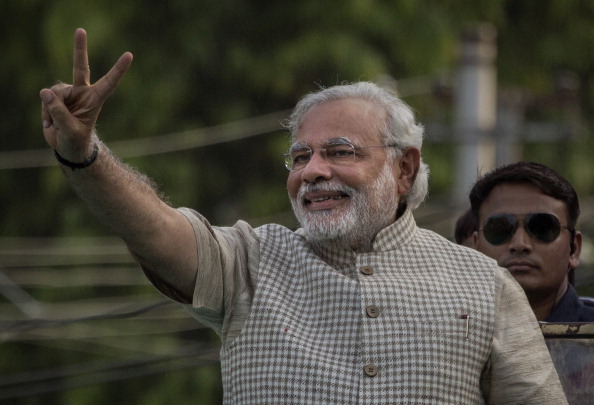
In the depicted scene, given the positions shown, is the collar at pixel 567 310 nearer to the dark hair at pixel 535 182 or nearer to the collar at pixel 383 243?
the dark hair at pixel 535 182

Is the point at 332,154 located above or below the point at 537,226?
above

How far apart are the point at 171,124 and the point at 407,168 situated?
7.80 m

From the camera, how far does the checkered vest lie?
4.18 metres

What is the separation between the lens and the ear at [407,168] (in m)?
4.60

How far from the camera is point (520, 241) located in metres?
4.86

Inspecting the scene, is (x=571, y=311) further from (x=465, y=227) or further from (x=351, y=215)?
(x=351, y=215)

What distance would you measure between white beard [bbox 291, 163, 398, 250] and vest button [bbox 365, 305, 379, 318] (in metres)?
0.21

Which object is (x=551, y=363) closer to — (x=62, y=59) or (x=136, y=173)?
(x=136, y=173)

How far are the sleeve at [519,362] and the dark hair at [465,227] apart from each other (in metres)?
0.87

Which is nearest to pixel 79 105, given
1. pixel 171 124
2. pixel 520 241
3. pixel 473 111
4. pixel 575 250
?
pixel 520 241

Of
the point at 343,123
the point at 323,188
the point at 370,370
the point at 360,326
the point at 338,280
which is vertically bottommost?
the point at 370,370

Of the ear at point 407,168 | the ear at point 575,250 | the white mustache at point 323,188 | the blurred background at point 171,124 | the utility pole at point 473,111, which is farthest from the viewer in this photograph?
the blurred background at point 171,124

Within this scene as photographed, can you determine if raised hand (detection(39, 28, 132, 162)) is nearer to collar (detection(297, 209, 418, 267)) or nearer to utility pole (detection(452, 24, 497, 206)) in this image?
collar (detection(297, 209, 418, 267))

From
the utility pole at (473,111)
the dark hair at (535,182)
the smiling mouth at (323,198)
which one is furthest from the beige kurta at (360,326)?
the utility pole at (473,111)
